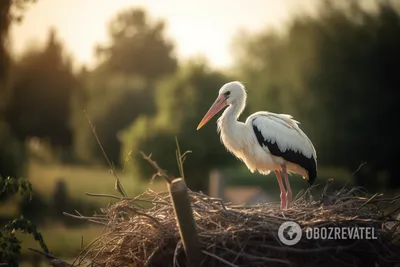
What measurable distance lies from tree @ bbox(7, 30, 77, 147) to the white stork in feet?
160

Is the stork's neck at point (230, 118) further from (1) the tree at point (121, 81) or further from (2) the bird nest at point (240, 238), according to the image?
(1) the tree at point (121, 81)

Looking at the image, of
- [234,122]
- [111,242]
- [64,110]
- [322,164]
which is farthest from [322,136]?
[64,110]

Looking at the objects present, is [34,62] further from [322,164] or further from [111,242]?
[111,242]

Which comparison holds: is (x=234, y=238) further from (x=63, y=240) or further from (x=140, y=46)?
(x=140, y=46)

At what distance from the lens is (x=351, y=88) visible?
3247cm

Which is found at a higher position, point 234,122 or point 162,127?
point 234,122

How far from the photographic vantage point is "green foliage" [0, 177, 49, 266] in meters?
6.47

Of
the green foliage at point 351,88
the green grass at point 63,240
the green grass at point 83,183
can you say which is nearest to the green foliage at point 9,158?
the green grass at point 83,183

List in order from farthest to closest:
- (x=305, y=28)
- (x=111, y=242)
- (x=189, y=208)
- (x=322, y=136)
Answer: (x=305, y=28) → (x=322, y=136) → (x=111, y=242) → (x=189, y=208)

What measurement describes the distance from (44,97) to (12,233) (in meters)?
52.8

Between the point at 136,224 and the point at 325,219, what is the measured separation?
5.39 feet

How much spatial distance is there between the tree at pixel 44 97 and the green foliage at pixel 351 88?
28295 mm

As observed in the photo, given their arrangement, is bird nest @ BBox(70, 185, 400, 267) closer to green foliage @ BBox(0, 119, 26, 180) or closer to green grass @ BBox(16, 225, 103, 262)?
green grass @ BBox(16, 225, 103, 262)

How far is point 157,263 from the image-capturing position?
6301mm
